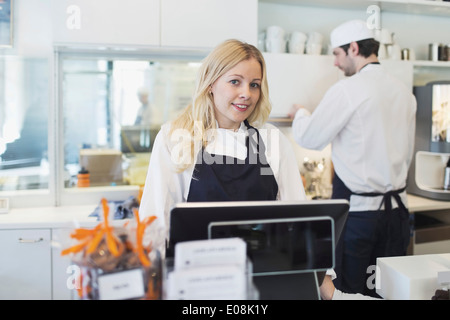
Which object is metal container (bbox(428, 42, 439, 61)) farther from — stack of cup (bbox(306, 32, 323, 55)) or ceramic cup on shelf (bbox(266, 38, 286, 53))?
ceramic cup on shelf (bbox(266, 38, 286, 53))

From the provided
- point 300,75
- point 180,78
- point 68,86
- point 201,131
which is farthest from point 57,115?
point 300,75

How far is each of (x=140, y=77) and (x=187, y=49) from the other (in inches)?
19.1

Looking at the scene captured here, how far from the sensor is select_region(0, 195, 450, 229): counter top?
2.15m

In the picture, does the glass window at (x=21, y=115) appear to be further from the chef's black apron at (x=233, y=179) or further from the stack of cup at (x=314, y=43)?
the stack of cup at (x=314, y=43)

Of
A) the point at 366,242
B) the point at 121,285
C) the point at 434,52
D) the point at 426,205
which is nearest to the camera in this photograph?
the point at 121,285

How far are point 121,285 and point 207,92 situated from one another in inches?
39.2

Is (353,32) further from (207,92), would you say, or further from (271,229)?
(271,229)

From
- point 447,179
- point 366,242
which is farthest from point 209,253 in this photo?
point 447,179

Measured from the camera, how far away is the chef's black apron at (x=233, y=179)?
1506 mm

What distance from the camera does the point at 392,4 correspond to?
9.56 feet

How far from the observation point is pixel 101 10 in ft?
7.41

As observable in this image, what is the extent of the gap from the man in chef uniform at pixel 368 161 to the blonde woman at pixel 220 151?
69 centimetres

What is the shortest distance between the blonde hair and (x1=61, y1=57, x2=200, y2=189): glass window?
122 cm
